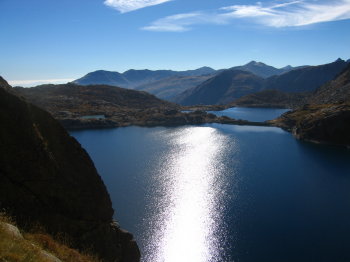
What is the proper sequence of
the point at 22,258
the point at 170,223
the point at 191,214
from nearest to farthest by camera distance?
the point at 22,258
the point at 170,223
the point at 191,214

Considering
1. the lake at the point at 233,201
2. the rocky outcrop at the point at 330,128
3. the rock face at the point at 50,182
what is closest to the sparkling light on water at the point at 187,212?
the lake at the point at 233,201

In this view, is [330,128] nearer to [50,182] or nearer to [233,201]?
[233,201]

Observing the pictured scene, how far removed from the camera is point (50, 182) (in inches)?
1052

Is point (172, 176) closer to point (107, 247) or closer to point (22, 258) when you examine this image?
point (107, 247)

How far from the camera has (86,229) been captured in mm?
28531

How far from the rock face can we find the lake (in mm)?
26568

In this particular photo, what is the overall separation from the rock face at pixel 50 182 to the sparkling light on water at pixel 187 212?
25.6 metres

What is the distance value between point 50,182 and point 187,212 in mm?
50907

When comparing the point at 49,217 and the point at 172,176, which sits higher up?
the point at 49,217

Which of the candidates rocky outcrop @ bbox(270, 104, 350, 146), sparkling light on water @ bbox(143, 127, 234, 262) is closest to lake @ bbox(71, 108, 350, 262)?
sparkling light on water @ bbox(143, 127, 234, 262)

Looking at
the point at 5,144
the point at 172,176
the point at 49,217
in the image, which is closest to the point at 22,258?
the point at 49,217

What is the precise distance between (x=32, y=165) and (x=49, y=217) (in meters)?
4.71

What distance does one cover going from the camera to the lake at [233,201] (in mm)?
55781

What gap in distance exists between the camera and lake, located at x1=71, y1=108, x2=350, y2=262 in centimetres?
5578
